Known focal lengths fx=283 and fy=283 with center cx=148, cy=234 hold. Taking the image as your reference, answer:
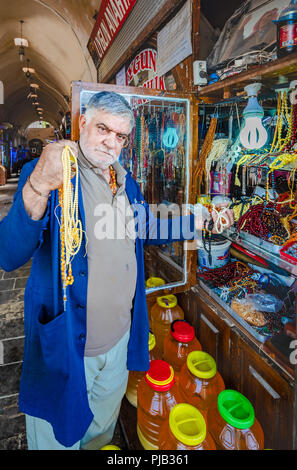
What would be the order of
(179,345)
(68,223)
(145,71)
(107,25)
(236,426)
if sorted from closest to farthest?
1. (68,223)
2. (236,426)
3. (179,345)
4. (145,71)
5. (107,25)

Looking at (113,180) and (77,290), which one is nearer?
(77,290)

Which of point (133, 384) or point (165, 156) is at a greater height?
point (165, 156)

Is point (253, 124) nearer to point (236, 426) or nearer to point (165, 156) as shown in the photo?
point (165, 156)

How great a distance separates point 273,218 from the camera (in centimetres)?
167

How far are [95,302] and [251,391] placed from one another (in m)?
1.05

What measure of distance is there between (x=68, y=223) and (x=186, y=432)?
1114mm

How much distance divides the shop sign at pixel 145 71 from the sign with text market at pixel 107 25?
0.52 m

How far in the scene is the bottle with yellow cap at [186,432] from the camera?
128 cm

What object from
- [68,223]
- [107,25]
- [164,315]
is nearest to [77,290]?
[68,223]

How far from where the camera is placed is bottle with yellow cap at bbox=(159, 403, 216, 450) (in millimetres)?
1283

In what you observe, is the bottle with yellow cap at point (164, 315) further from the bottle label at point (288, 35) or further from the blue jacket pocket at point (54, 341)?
the bottle label at point (288, 35)

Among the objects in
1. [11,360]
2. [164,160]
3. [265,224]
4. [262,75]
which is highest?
[262,75]

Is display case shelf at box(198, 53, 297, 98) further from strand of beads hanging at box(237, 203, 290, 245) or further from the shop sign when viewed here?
the shop sign

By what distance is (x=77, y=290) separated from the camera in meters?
1.35
